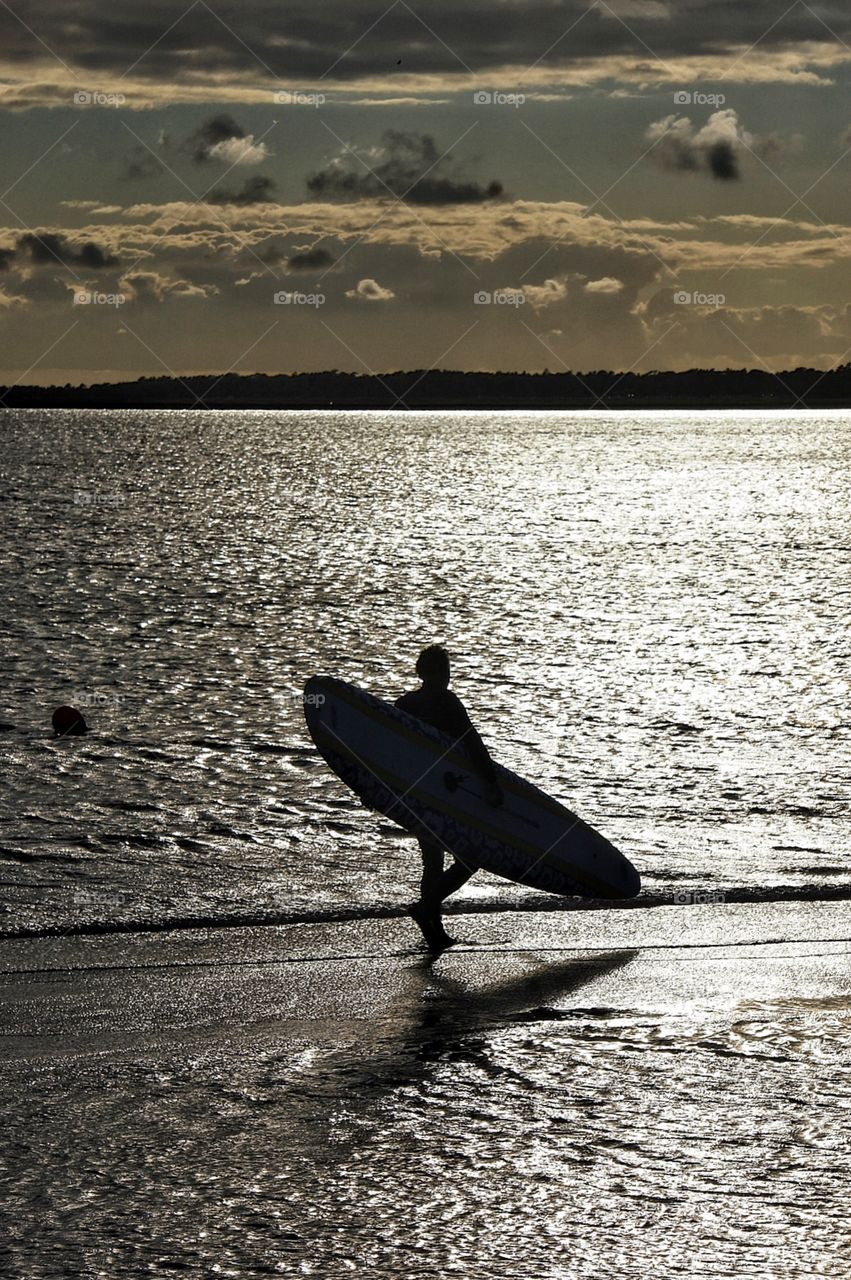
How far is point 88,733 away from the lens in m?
22.1

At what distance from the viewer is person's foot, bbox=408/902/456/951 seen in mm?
11469

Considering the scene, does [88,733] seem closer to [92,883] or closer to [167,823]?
[167,823]

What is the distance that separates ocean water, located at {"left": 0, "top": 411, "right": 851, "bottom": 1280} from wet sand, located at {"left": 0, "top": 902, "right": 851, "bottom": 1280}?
0.02m

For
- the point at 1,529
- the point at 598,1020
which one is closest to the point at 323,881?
the point at 598,1020

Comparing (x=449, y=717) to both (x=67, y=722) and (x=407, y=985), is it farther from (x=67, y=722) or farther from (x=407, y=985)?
(x=67, y=722)

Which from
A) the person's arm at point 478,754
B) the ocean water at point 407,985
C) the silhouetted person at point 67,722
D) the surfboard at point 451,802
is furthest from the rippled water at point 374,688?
the person's arm at point 478,754

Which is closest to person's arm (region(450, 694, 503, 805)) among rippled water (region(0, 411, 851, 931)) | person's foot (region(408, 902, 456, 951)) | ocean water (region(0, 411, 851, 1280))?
ocean water (region(0, 411, 851, 1280))

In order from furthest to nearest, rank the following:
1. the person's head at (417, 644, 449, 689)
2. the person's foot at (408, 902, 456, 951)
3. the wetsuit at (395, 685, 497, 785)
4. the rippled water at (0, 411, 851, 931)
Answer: the rippled water at (0, 411, 851, 931), the wetsuit at (395, 685, 497, 785), the person's head at (417, 644, 449, 689), the person's foot at (408, 902, 456, 951)

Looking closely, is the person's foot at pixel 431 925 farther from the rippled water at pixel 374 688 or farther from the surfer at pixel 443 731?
the rippled water at pixel 374 688

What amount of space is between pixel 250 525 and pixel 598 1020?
66.7 metres

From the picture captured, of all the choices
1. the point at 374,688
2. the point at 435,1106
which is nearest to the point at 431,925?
the point at 435,1106

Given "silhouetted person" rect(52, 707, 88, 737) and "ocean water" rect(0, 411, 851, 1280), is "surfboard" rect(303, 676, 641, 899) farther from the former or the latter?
"silhouetted person" rect(52, 707, 88, 737)

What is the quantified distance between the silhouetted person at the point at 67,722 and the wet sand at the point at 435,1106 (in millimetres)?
10018

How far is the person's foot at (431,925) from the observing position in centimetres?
1147
